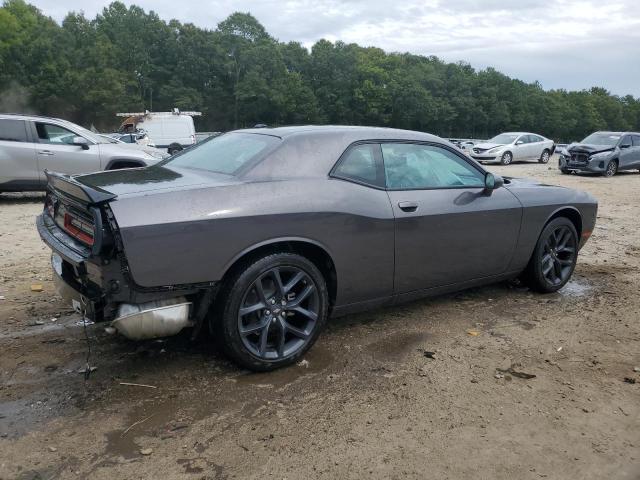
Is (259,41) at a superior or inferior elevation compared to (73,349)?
superior

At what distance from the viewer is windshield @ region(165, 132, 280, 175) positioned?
3.61 metres

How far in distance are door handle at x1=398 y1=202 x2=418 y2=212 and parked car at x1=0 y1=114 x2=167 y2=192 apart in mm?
7425

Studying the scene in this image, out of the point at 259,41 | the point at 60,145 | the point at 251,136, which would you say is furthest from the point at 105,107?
the point at 251,136

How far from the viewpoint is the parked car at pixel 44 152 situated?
370 inches

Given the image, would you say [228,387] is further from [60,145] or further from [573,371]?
[60,145]

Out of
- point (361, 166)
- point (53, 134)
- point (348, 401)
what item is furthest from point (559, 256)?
point (53, 134)

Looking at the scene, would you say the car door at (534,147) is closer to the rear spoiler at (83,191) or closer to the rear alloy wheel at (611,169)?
the rear alloy wheel at (611,169)

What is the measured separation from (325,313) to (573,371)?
5.51ft

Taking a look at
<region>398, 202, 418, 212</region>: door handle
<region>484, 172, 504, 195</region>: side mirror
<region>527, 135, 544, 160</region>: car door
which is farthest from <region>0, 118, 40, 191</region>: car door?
<region>527, 135, 544, 160</region>: car door

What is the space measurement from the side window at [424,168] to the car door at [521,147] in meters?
20.5

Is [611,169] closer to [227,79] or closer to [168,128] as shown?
[168,128]

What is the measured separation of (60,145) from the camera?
9.73 m

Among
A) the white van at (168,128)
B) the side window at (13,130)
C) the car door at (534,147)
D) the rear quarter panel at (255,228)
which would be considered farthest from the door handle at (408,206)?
the car door at (534,147)

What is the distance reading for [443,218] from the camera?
4105mm
